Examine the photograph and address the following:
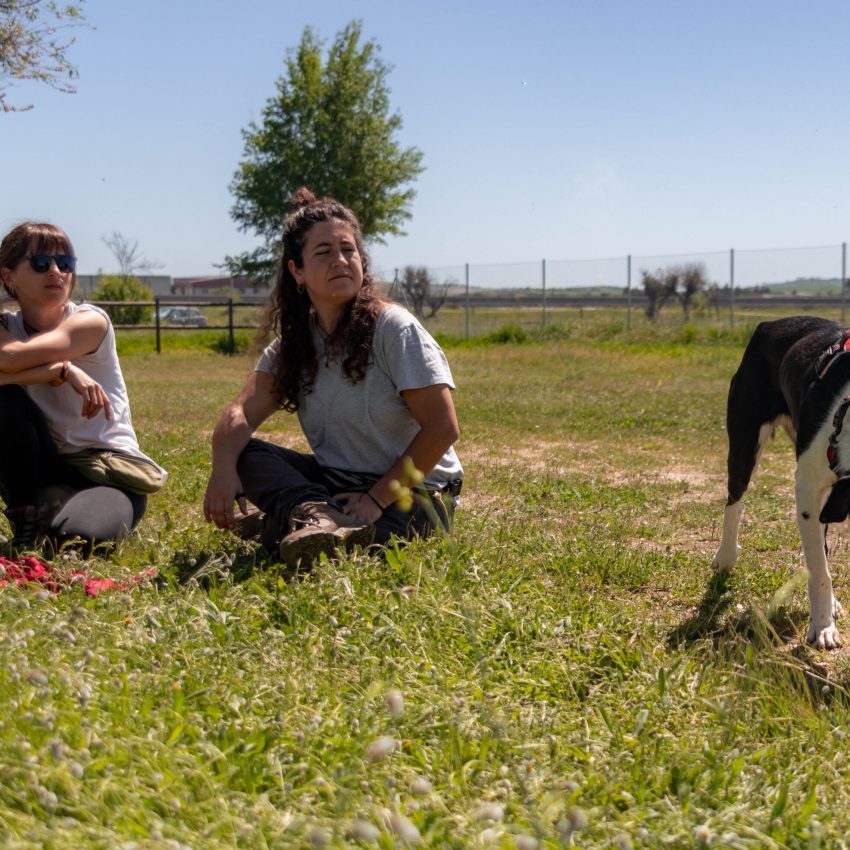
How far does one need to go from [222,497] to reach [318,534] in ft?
2.02

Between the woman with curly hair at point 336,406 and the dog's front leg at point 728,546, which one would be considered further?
the dog's front leg at point 728,546

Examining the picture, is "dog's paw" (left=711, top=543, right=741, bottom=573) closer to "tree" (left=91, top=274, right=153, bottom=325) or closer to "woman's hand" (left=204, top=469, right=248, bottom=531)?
"woman's hand" (left=204, top=469, right=248, bottom=531)

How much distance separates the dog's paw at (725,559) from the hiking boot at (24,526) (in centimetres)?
273

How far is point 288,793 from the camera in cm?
192

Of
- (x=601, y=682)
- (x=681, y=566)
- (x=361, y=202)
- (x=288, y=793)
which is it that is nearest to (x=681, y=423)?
(x=681, y=566)

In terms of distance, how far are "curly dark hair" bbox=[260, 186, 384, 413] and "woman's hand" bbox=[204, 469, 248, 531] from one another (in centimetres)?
47

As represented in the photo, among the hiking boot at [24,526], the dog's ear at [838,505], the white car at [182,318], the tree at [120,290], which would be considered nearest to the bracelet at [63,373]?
the hiking boot at [24,526]

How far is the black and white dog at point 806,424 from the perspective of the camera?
3.45 meters

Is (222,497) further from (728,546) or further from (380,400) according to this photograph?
(728,546)

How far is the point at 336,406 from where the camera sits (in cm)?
409

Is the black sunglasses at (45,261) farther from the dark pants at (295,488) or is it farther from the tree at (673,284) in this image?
the tree at (673,284)

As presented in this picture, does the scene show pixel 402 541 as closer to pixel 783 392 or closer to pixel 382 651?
pixel 382 651

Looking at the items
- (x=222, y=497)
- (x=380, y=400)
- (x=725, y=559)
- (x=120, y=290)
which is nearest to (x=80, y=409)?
(x=222, y=497)

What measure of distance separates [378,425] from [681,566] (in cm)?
137
